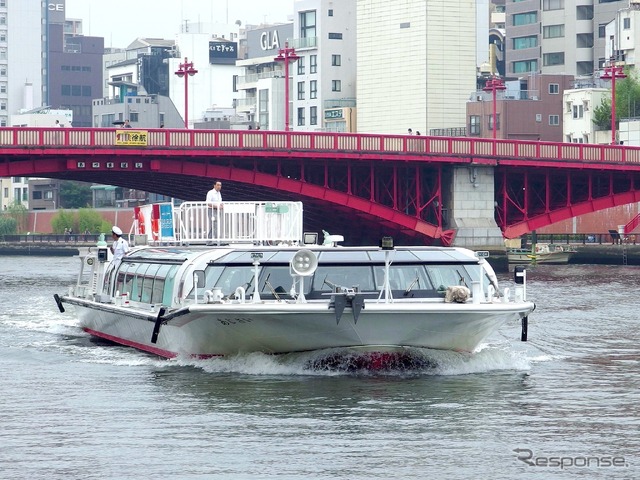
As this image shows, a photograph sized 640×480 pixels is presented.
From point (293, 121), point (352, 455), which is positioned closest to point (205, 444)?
point (352, 455)

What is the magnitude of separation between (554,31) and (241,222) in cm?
11134

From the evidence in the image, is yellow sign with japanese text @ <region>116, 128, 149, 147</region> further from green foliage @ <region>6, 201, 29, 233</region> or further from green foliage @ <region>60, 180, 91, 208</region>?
green foliage @ <region>60, 180, 91, 208</region>

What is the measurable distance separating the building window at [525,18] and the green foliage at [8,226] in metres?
57.9

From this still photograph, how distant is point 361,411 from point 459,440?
2.94 m

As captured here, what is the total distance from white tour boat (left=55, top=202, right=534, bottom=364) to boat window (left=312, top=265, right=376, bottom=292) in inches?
0.8

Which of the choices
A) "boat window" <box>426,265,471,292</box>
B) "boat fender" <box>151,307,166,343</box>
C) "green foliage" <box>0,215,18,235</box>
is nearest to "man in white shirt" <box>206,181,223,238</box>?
"boat fender" <box>151,307,166,343</box>

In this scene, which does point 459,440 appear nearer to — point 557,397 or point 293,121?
point 557,397

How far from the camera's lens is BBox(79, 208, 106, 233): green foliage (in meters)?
164

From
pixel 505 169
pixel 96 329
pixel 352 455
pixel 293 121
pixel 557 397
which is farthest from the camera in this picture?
pixel 293 121

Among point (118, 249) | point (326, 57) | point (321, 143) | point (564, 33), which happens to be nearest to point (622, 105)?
point (564, 33)

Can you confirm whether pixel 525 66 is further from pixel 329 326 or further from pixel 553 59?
pixel 329 326

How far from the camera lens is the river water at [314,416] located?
2217 centimetres

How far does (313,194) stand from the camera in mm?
80000

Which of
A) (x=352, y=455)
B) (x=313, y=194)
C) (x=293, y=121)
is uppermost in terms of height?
(x=293, y=121)
